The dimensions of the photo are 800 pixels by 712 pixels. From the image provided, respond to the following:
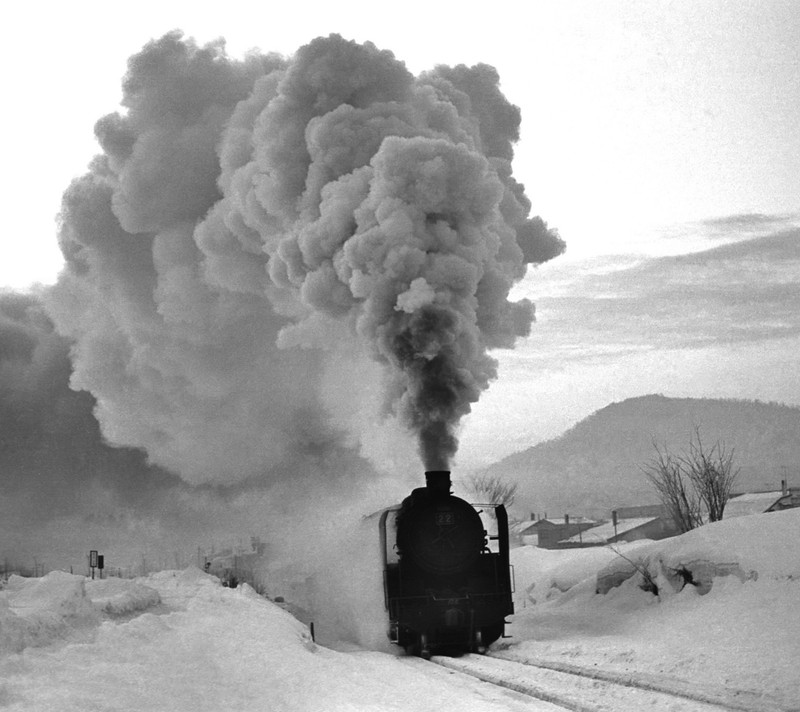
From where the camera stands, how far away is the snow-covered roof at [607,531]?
66062 millimetres

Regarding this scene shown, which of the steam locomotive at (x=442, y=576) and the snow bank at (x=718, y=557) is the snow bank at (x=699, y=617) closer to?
the snow bank at (x=718, y=557)

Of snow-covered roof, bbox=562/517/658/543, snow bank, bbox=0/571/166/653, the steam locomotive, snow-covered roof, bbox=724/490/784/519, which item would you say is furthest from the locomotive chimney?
snow-covered roof, bbox=562/517/658/543

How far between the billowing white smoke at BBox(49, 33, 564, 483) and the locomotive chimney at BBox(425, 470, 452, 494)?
1077mm

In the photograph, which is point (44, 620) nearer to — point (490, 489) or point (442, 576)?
point (442, 576)

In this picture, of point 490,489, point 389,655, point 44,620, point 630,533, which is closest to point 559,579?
point 389,655

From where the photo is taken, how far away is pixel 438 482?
15961 millimetres

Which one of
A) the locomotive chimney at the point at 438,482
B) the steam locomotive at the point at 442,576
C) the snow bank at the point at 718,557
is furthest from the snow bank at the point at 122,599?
the snow bank at the point at 718,557

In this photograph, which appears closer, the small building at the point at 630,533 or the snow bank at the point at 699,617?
the snow bank at the point at 699,617

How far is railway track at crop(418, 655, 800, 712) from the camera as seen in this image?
29.6 feet

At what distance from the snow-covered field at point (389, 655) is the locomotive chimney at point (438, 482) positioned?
2623mm

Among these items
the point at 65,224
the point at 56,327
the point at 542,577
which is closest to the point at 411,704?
the point at 542,577

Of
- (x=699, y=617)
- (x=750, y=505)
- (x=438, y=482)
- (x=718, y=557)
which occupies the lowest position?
(x=750, y=505)

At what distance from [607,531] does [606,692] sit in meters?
61.2

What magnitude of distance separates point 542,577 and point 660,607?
9759mm
